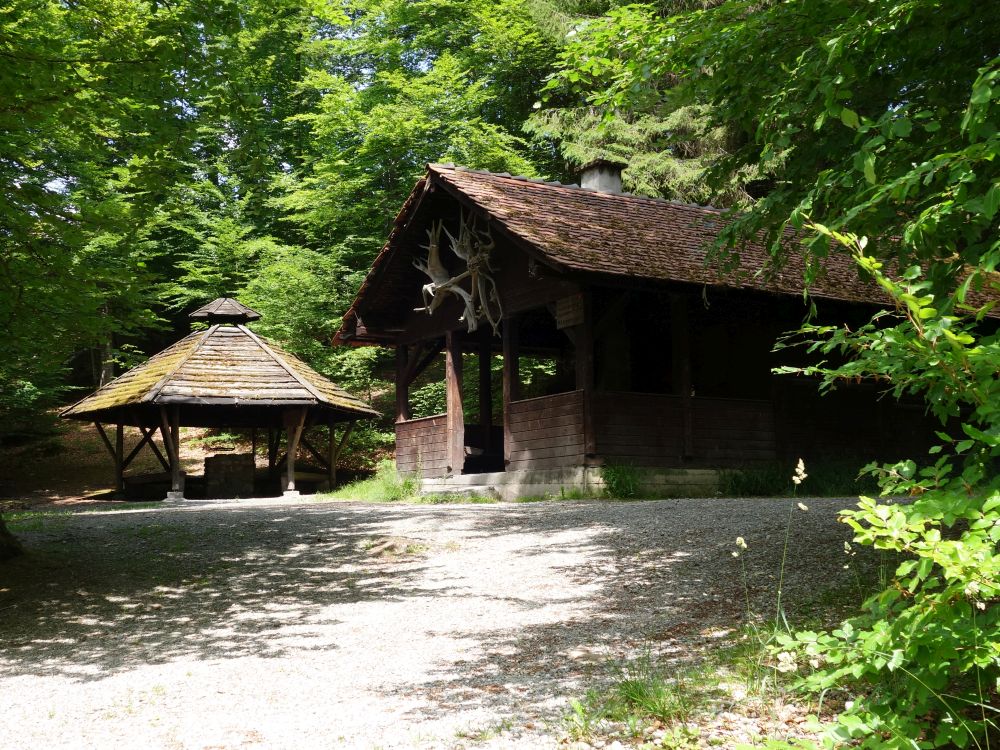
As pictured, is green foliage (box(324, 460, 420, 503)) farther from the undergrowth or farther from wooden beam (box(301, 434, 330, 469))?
wooden beam (box(301, 434, 330, 469))

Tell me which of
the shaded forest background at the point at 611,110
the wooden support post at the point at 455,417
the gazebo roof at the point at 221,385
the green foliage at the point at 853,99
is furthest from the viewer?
the gazebo roof at the point at 221,385

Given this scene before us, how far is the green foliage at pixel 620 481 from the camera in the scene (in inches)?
522

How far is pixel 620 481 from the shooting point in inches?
525

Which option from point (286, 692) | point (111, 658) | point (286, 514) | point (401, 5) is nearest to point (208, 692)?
point (286, 692)

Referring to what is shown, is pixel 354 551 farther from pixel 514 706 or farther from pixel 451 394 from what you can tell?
pixel 451 394

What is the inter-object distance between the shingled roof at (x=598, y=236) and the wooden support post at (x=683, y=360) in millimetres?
773

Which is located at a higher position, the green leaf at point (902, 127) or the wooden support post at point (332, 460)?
the green leaf at point (902, 127)

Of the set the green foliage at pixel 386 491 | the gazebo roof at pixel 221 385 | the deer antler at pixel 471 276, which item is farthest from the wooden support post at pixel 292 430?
the deer antler at pixel 471 276

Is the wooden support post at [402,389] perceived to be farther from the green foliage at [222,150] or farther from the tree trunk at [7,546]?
the tree trunk at [7,546]

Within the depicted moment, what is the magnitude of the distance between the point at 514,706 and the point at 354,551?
5132 millimetres

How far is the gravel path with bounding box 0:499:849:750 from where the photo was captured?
4.55 metres

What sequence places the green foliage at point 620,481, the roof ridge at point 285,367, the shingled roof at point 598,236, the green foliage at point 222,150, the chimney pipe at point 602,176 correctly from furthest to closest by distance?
1. the roof ridge at point 285,367
2. the chimney pipe at point 602,176
3. the green foliage at point 620,481
4. the shingled roof at point 598,236
5. the green foliage at point 222,150

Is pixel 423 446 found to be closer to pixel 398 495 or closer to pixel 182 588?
pixel 398 495

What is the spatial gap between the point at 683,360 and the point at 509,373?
9.43ft
